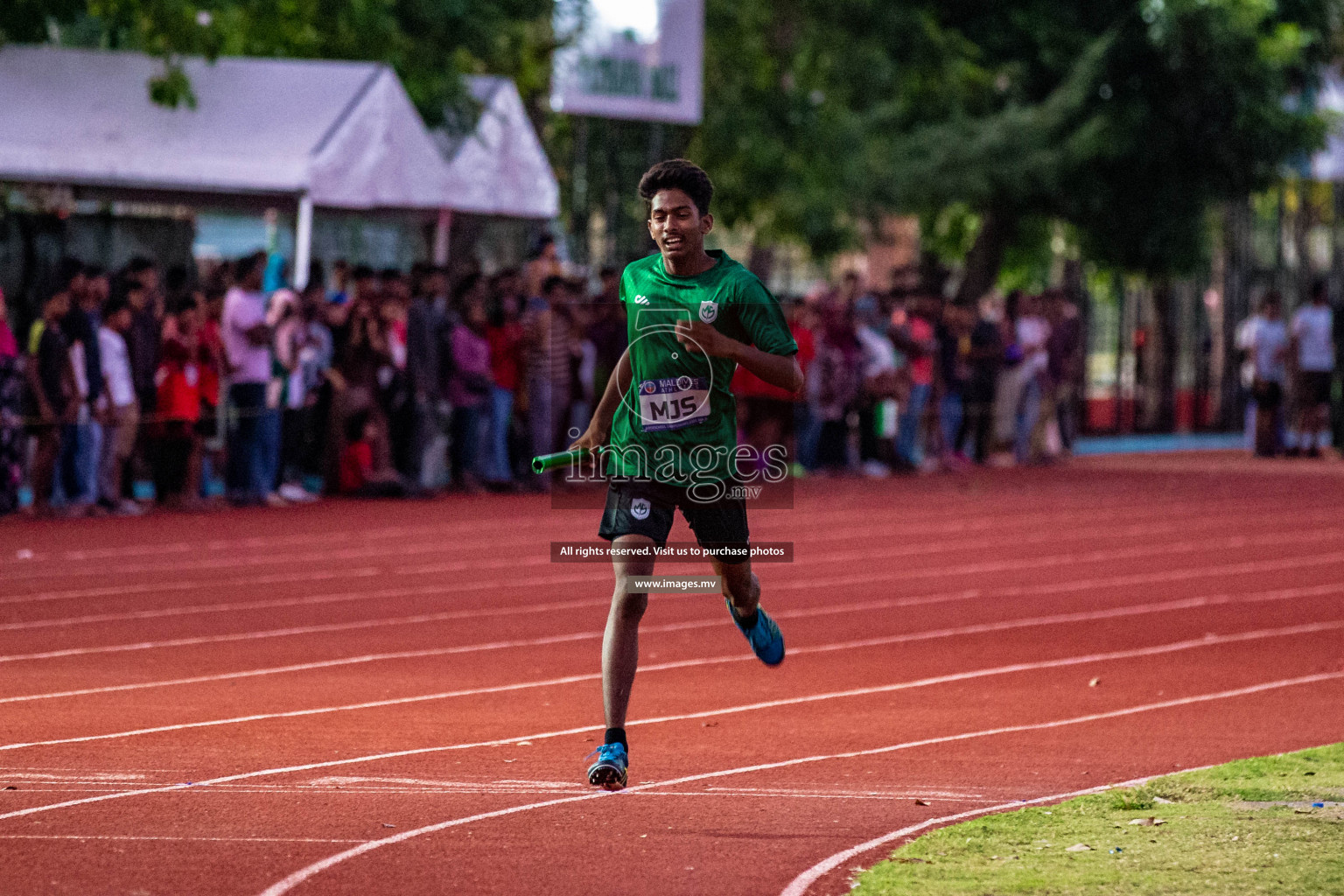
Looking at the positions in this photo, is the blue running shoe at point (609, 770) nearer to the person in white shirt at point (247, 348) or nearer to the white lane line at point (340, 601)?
the white lane line at point (340, 601)

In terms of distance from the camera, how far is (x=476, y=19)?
22.5 m

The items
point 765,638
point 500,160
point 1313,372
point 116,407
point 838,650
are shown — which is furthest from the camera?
point 1313,372

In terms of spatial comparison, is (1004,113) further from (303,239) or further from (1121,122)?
(303,239)

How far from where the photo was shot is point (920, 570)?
14.7 metres

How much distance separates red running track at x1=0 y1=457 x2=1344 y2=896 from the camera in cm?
600

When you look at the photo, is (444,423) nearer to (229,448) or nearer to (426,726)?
(229,448)

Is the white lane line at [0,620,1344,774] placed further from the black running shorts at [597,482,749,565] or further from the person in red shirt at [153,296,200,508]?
the person in red shirt at [153,296,200,508]

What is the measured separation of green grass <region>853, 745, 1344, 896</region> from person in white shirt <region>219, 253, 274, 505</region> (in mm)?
11119

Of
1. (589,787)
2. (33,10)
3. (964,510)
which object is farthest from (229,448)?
(589,787)

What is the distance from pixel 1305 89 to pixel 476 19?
1494 centimetres

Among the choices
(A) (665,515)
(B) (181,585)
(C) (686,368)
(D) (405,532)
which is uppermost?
(C) (686,368)

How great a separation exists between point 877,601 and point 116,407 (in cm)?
637

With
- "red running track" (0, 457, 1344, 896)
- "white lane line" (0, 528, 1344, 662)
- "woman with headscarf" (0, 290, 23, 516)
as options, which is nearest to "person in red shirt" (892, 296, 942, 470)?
"red running track" (0, 457, 1344, 896)

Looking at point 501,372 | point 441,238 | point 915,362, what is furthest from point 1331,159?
point 501,372
